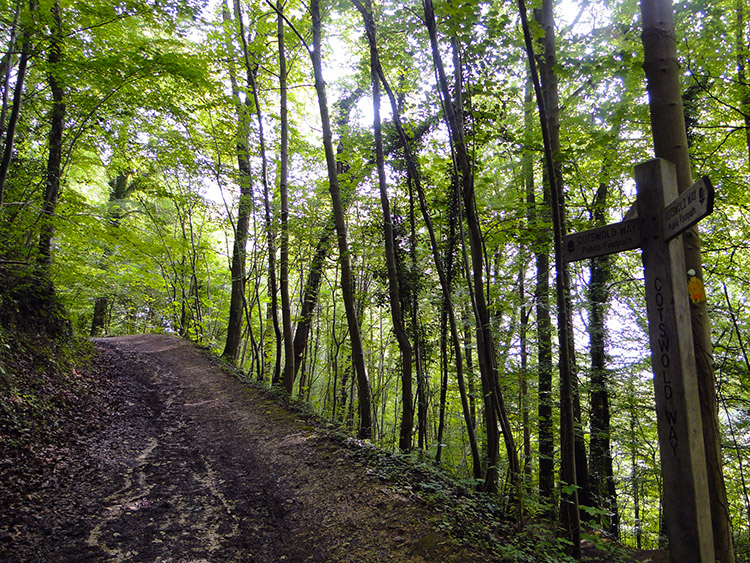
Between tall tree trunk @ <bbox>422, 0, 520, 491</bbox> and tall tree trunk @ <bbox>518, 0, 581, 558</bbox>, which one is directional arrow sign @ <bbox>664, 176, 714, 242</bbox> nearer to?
tall tree trunk @ <bbox>518, 0, 581, 558</bbox>

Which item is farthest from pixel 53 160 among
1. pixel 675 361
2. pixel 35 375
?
pixel 675 361

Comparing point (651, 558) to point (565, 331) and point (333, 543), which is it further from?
point (333, 543)

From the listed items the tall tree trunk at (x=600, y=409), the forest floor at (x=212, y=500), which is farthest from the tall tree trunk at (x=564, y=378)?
the tall tree trunk at (x=600, y=409)

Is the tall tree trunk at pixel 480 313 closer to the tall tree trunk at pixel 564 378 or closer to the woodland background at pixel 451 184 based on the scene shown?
the woodland background at pixel 451 184

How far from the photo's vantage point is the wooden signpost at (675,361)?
6.68ft

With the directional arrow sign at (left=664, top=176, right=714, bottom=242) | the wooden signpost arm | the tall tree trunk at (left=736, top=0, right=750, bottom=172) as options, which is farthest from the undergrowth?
the tall tree trunk at (left=736, top=0, right=750, bottom=172)

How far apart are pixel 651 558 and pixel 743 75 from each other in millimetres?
7987

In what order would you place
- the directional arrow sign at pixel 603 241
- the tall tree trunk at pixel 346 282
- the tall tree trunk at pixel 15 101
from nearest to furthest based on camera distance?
the directional arrow sign at pixel 603 241 → the tall tree trunk at pixel 15 101 → the tall tree trunk at pixel 346 282

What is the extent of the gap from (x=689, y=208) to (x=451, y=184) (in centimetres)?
625

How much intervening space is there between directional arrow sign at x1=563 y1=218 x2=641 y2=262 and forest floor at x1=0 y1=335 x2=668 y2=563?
8.87ft

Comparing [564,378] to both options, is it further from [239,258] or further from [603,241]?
[239,258]

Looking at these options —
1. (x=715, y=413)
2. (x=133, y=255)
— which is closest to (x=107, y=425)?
(x=133, y=255)

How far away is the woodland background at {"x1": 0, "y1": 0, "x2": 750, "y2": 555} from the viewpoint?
561cm

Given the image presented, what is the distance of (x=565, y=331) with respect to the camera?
12.5ft
